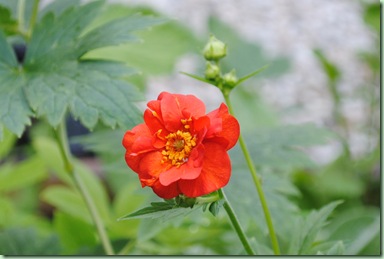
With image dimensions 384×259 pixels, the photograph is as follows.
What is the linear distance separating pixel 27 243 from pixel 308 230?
1.18 ft

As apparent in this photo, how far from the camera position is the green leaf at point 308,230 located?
0.58m

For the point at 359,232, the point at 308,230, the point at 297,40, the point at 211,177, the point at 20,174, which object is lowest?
the point at 297,40

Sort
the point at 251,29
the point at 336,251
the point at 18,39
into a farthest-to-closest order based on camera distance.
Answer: the point at 251,29, the point at 18,39, the point at 336,251

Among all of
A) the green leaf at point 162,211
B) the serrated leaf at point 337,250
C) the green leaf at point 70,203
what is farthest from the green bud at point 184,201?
the green leaf at point 70,203

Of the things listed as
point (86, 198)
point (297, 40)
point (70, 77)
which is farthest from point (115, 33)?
point (297, 40)

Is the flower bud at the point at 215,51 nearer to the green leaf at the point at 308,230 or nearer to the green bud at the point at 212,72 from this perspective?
the green bud at the point at 212,72

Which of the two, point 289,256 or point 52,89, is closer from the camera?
point 289,256

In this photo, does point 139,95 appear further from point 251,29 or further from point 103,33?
point 251,29

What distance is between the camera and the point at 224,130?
47 cm

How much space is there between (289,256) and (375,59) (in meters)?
1.06

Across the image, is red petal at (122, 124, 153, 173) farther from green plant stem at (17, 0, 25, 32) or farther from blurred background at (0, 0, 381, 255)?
green plant stem at (17, 0, 25, 32)

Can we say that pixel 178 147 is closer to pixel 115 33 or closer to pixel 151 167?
pixel 151 167

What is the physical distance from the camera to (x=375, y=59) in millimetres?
1574

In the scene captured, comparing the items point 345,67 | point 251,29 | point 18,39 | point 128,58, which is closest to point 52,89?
point 18,39
